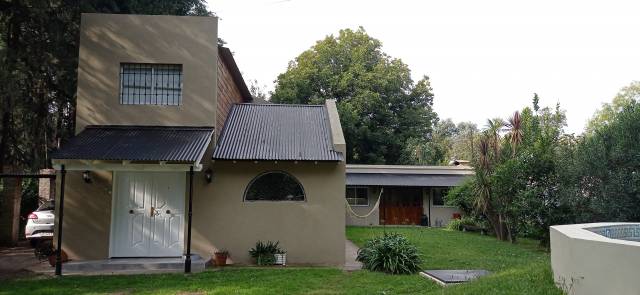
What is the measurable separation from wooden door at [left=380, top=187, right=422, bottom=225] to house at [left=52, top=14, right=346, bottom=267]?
46.4 ft

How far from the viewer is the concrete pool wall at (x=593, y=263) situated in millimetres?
4691

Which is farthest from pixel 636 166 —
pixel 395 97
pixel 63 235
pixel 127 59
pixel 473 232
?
pixel 395 97

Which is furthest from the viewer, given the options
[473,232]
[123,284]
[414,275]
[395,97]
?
[395,97]

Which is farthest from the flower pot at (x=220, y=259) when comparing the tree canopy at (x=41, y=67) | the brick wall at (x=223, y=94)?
the tree canopy at (x=41, y=67)

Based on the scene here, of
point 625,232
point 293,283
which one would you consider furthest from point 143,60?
point 625,232

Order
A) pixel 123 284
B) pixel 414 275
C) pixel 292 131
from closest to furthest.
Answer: pixel 123 284 < pixel 414 275 < pixel 292 131

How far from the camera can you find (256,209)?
1155cm

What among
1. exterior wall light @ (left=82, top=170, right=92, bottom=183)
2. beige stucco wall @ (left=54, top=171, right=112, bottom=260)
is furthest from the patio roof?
exterior wall light @ (left=82, top=170, right=92, bottom=183)

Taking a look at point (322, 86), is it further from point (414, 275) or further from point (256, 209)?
point (414, 275)

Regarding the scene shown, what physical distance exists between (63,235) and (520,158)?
1288 centimetres

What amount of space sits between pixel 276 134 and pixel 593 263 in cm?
838

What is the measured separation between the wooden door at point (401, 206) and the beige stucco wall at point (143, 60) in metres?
15.4

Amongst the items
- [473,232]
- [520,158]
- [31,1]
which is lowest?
[473,232]

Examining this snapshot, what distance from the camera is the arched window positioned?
11.7 meters
